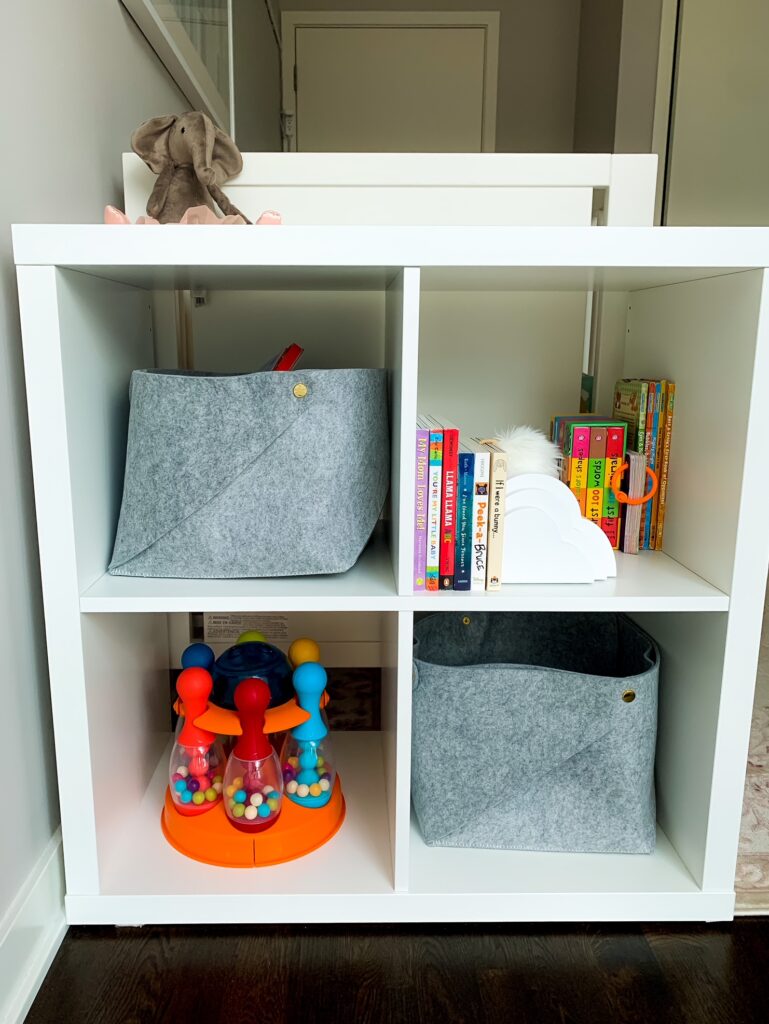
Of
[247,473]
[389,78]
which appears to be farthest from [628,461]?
[389,78]

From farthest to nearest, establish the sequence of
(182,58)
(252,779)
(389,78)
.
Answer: (389,78), (182,58), (252,779)

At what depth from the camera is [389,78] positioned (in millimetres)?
3189

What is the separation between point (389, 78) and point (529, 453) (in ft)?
9.14

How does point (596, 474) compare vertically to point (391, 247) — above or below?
below

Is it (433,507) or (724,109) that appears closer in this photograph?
(433,507)

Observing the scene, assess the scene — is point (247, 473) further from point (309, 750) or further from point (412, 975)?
point (412, 975)

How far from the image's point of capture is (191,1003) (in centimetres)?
82

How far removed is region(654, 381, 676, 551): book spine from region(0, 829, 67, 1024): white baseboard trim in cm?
84

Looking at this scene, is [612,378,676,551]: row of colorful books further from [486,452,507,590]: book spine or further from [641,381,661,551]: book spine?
[486,452,507,590]: book spine

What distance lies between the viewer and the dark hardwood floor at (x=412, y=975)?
81 centimetres

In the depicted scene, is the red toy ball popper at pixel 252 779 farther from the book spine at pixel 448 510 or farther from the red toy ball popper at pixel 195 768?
the book spine at pixel 448 510

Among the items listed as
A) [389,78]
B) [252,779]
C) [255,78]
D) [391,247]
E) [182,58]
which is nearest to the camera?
[391,247]

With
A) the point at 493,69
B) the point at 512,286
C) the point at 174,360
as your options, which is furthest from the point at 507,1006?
the point at 493,69

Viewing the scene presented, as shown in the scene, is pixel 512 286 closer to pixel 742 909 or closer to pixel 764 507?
pixel 764 507
